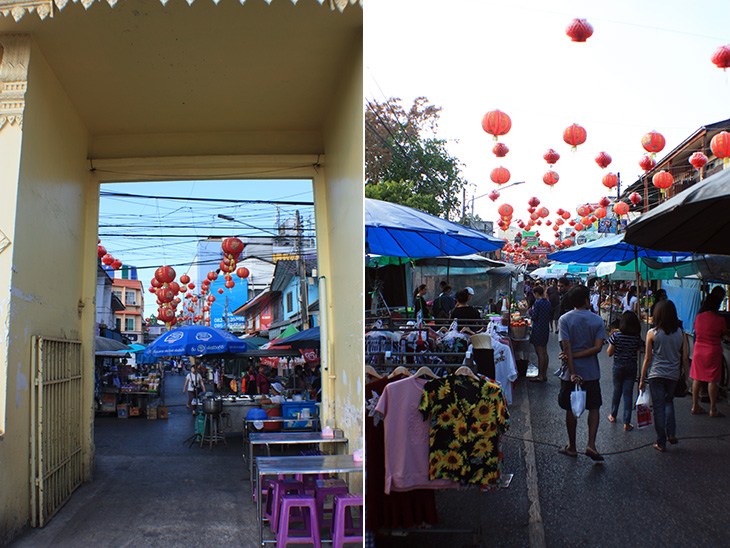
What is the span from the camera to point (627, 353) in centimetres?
690

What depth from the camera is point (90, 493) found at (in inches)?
272

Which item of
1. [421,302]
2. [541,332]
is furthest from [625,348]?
[421,302]

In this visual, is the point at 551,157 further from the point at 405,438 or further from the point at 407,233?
the point at 405,438

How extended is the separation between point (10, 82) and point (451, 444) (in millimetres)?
4834

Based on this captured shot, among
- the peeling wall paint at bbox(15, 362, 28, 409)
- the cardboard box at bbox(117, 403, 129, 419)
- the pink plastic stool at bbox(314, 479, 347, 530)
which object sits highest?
the peeling wall paint at bbox(15, 362, 28, 409)

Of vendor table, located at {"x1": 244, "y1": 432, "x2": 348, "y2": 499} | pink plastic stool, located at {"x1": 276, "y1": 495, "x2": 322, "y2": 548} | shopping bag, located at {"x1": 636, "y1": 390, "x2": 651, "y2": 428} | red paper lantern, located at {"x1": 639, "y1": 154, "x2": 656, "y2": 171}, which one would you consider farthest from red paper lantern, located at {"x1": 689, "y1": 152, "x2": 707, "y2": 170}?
pink plastic stool, located at {"x1": 276, "y1": 495, "x2": 322, "y2": 548}

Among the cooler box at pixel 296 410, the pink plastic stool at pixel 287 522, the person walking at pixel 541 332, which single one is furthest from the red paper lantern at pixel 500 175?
the pink plastic stool at pixel 287 522

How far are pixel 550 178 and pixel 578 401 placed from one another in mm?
13301

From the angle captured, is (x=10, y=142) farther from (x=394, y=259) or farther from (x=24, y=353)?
(x=394, y=259)

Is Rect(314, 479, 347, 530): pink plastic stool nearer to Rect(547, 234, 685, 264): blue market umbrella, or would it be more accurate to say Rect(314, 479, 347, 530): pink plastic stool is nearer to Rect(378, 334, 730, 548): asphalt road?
Rect(378, 334, 730, 548): asphalt road

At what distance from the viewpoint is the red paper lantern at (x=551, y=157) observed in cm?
1614

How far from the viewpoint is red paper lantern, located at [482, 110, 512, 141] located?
10758 millimetres

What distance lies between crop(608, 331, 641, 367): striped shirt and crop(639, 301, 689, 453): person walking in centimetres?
43

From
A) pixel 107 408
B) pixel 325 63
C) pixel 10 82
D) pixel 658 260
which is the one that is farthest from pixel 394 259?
pixel 107 408
